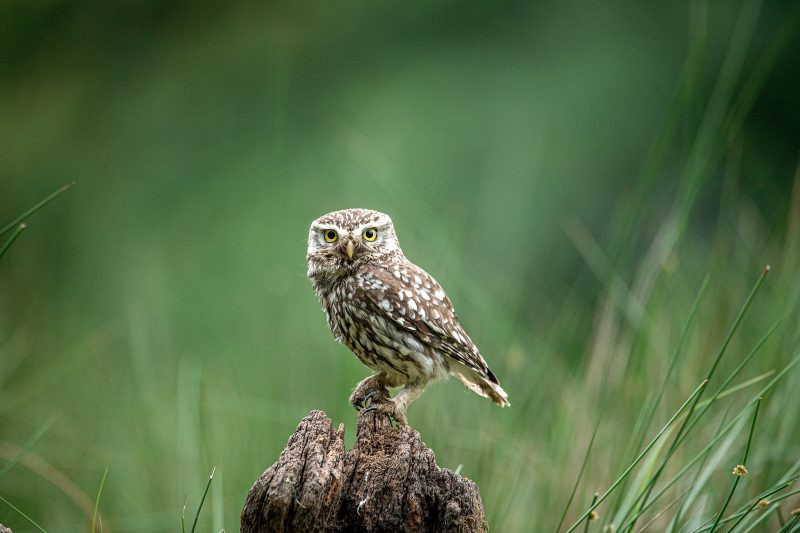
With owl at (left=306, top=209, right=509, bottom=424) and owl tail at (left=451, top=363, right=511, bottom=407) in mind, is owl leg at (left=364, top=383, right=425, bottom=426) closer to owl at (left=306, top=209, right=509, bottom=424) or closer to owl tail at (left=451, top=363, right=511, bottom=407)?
owl at (left=306, top=209, right=509, bottom=424)

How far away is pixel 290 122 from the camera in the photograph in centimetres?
747

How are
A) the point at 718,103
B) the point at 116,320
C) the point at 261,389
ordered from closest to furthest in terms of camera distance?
the point at 718,103 < the point at 261,389 < the point at 116,320

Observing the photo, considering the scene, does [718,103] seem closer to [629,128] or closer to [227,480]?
[227,480]

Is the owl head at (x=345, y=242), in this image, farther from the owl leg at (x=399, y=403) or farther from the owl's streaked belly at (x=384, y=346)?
the owl leg at (x=399, y=403)

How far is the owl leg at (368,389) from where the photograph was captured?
3.52 metres

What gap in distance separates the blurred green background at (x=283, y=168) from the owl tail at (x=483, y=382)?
70 centimetres

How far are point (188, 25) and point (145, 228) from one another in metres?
1.45

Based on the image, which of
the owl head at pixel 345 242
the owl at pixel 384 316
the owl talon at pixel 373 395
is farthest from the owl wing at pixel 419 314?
the owl talon at pixel 373 395

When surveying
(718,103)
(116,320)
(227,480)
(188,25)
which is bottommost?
(227,480)

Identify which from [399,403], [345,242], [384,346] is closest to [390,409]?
[399,403]

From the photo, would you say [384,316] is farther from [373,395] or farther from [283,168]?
[283,168]

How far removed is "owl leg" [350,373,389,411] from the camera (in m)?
3.52

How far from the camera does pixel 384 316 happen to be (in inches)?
137

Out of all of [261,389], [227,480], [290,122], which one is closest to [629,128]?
[290,122]
